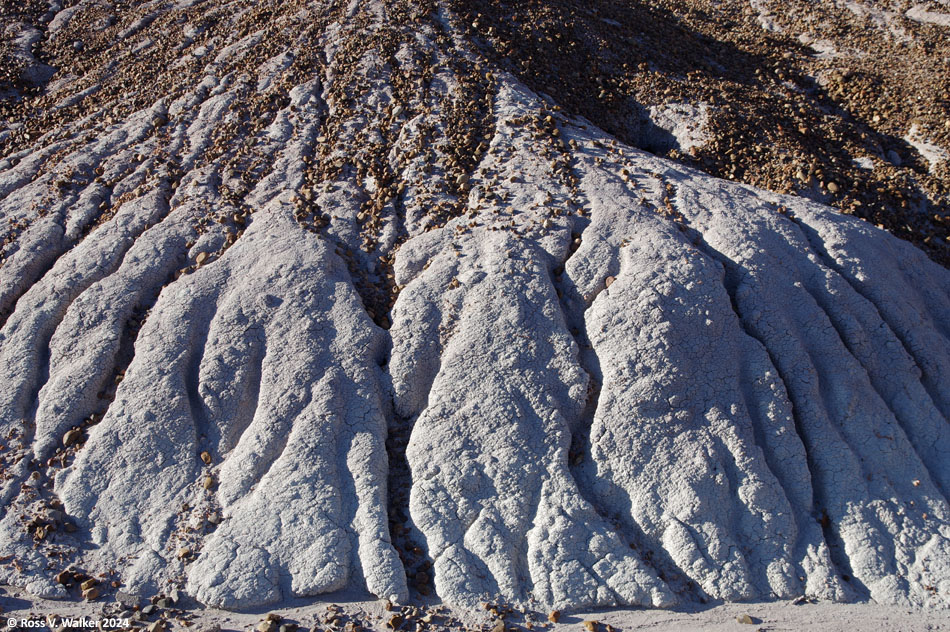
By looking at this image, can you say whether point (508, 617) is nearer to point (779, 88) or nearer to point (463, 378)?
point (463, 378)

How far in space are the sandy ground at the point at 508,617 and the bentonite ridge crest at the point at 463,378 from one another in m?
0.10

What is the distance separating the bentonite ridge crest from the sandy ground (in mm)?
97

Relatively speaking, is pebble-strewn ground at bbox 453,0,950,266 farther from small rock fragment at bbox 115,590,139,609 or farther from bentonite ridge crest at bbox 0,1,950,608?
small rock fragment at bbox 115,590,139,609

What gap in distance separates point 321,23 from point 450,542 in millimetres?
6726

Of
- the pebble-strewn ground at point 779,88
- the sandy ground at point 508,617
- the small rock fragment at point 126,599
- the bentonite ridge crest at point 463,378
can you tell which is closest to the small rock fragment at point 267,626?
the sandy ground at point 508,617

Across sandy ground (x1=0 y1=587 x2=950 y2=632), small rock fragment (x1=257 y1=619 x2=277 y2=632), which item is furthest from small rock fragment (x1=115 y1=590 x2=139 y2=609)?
small rock fragment (x1=257 y1=619 x2=277 y2=632)

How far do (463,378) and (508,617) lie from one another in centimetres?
159

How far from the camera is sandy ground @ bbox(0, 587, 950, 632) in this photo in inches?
144

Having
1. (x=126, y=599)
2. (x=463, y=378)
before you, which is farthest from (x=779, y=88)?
(x=126, y=599)

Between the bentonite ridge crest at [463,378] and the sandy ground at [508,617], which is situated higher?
the bentonite ridge crest at [463,378]

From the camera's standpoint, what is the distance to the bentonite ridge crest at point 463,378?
3.96 m

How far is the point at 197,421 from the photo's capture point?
4.52m

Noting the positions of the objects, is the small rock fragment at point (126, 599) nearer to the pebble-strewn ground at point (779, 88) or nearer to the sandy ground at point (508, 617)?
the sandy ground at point (508, 617)

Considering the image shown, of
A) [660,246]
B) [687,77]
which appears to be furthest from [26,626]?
[687,77]
